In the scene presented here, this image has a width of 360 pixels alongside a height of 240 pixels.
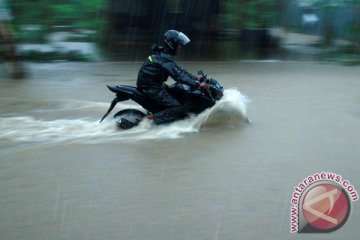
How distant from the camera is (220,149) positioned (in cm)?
742

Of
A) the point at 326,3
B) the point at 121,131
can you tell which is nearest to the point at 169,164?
the point at 121,131

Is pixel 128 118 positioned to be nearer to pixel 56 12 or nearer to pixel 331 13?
pixel 56 12

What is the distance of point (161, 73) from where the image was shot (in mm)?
8016

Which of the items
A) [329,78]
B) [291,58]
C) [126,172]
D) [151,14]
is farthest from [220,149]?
[151,14]

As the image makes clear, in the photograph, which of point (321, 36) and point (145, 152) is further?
point (321, 36)

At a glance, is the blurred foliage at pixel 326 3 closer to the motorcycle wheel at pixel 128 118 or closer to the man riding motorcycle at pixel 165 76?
the man riding motorcycle at pixel 165 76

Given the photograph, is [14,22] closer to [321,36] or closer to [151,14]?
[151,14]

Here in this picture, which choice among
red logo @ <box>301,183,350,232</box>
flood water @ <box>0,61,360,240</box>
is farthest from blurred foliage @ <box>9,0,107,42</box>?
red logo @ <box>301,183,350,232</box>

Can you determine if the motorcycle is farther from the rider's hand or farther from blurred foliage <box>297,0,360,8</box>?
blurred foliage <box>297,0,360,8</box>

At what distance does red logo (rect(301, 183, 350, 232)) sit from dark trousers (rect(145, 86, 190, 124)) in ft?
11.3

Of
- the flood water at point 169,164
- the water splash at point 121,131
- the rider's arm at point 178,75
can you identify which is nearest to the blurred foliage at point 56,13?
the flood water at point 169,164

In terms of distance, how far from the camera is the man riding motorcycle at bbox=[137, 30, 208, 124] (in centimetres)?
788

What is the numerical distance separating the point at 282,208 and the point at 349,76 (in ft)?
32.3

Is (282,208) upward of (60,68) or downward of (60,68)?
upward
